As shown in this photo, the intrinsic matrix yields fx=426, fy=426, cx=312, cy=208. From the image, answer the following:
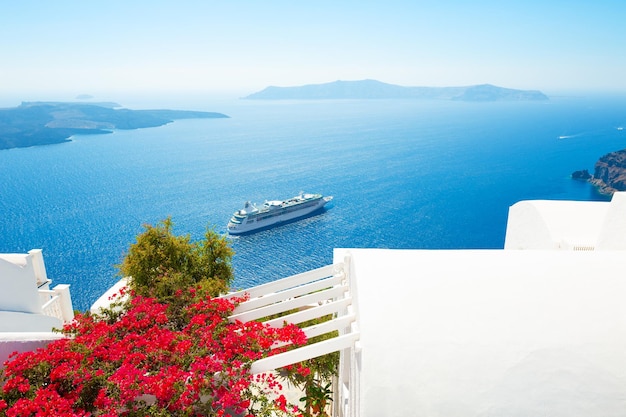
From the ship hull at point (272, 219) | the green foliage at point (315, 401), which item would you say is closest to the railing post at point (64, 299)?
the green foliage at point (315, 401)

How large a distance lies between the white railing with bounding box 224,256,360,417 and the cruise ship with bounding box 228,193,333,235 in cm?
4210

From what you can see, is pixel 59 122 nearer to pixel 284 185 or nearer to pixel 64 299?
pixel 284 185

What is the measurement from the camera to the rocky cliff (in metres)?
70.6

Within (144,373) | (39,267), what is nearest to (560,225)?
(144,373)

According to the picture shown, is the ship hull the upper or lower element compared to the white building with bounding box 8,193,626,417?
lower

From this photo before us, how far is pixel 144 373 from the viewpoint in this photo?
220 inches

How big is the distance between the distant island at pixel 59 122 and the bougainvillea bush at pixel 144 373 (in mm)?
114428

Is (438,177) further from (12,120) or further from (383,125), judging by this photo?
(12,120)

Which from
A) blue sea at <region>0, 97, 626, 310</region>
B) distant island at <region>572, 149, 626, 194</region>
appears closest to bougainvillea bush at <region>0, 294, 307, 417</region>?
blue sea at <region>0, 97, 626, 310</region>

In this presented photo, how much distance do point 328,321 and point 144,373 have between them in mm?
2541

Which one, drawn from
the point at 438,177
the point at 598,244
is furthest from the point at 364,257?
the point at 438,177

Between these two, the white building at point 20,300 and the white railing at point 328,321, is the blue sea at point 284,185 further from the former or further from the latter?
the white railing at point 328,321

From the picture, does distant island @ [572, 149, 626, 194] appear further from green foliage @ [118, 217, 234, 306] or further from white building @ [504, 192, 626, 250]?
green foliage @ [118, 217, 234, 306]

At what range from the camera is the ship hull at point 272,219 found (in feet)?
164
